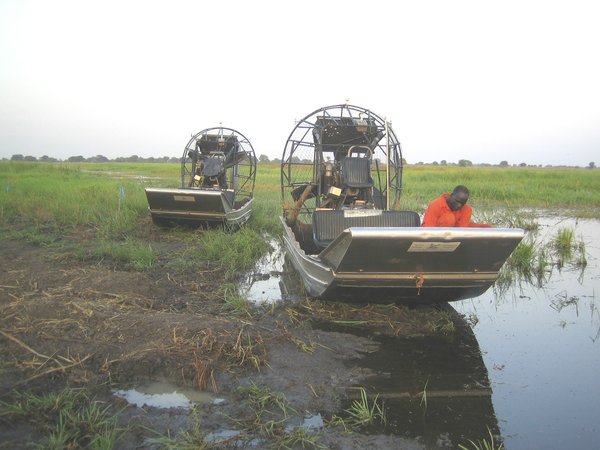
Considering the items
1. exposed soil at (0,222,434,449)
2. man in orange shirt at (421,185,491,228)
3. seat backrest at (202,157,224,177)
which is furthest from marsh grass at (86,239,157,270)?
man in orange shirt at (421,185,491,228)

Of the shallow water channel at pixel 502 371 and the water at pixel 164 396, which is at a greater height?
the water at pixel 164 396

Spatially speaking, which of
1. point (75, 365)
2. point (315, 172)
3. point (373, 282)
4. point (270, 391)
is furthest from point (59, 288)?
point (315, 172)

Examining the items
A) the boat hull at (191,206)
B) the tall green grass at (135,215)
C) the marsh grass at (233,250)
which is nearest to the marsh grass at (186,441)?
the marsh grass at (233,250)

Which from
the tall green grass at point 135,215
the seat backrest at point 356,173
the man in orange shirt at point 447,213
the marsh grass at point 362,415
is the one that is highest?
the seat backrest at point 356,173

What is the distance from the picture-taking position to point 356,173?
6.77m

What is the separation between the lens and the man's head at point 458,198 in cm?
469

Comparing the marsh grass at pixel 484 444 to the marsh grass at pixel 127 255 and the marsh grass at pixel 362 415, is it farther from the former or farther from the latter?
the marsh grass at pixel 127 255

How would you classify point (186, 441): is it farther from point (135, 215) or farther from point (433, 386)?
point (135, 215)

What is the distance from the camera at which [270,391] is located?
338 cm

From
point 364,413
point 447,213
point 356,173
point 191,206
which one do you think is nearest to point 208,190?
point 191,206

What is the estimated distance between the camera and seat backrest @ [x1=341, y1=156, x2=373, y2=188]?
6707 mm

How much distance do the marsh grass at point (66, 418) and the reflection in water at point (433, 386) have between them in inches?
69.7

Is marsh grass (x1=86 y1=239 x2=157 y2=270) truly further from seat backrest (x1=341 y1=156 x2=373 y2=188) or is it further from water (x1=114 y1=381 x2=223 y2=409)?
water (x1=114 y1=381 x2=223 y2=409)

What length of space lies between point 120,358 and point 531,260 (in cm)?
679
